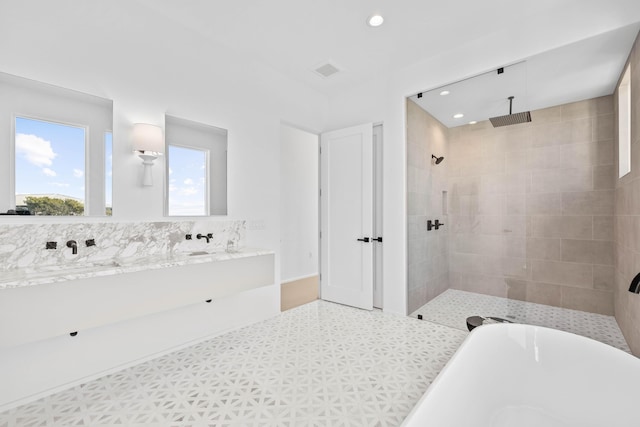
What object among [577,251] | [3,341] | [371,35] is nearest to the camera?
[3,341]

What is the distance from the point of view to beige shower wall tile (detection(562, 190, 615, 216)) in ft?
7.71

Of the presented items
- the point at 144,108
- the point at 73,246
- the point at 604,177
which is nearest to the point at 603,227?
the point at 604,177

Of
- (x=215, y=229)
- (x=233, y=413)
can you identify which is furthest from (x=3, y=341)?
(x=215, y=229)

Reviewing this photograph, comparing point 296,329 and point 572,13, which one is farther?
point 296,329

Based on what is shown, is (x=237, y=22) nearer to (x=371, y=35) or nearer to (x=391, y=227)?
(x=371, y=35)

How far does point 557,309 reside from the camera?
8.45ft

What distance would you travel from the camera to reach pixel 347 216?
3.74m

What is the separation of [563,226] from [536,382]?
1.48m

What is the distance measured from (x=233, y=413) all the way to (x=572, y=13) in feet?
12.4

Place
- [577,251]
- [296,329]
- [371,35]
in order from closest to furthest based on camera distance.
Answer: [577,251] → [371,35] → [296,329]

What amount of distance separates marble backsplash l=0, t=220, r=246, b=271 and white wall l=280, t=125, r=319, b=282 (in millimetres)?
2057

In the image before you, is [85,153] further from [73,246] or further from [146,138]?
[73,246]

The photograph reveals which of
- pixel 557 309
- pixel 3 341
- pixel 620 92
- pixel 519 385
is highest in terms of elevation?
pixel 620 92

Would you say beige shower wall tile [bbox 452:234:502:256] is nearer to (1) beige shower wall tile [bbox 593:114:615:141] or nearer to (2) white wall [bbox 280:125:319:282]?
(1) beige shower wall tile [bbox 593:114:615:141]
